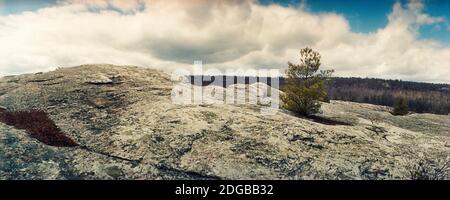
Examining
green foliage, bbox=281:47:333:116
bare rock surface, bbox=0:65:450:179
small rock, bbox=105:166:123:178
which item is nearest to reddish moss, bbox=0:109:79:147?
bare rock surface, bbox=0:65:450:179

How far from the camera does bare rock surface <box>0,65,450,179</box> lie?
15.8m

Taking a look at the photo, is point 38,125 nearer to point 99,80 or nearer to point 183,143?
point 183,143

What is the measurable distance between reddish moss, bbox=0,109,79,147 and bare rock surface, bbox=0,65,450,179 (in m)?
0.41

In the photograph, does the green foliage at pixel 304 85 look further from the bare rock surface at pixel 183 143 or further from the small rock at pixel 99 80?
the small rock at pixel 99 80

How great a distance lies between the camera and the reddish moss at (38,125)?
17836 mm

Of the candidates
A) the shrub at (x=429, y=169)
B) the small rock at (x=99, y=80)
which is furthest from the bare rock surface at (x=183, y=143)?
the small rock at (x=99, y=80)

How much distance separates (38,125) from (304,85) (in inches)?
690

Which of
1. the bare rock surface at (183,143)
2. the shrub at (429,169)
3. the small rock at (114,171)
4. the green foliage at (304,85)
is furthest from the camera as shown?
the green foliage at (304,85)

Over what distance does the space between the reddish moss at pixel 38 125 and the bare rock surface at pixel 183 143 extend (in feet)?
1.33

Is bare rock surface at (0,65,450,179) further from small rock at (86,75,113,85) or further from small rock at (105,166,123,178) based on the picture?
small rock at (86,75,113,85)

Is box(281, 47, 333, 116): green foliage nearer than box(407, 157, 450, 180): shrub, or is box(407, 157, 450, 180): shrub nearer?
box(407, 157, 450, 180): shrub

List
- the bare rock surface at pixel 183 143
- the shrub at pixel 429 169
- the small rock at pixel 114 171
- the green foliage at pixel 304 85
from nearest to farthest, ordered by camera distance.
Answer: the small rock at pixel 114 171
the bare rock surface at pixel 183 143
the shrub at pixel 429 169
the green foliage at pixel 304 85
